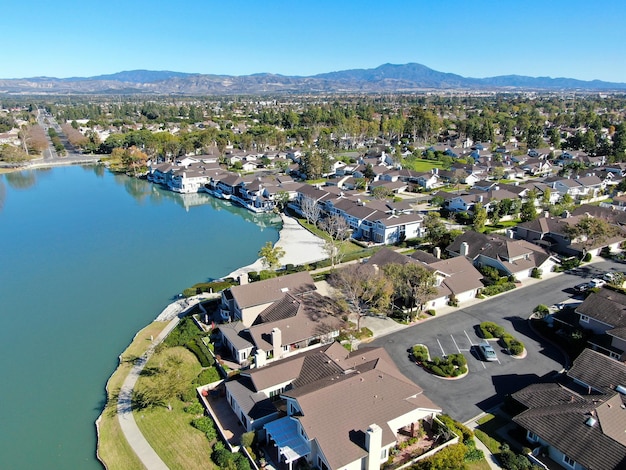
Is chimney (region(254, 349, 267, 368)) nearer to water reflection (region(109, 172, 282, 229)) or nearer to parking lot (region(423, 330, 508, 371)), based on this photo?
parking lot (region(423, 330, 508, 371))

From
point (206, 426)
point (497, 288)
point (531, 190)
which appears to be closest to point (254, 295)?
point (206, 426)

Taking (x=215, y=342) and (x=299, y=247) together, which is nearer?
(x=215, y=342)

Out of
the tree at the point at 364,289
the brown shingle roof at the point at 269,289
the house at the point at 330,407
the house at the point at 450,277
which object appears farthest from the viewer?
the house at the point at 450,277

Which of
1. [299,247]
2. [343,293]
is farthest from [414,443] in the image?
[299,247]

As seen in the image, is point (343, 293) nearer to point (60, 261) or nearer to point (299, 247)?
point (299, 247)

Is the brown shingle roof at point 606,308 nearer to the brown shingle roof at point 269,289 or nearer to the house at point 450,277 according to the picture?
the house at point 450,277

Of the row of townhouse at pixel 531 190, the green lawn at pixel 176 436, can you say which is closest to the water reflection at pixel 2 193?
the green lawn at pixel 176 436
